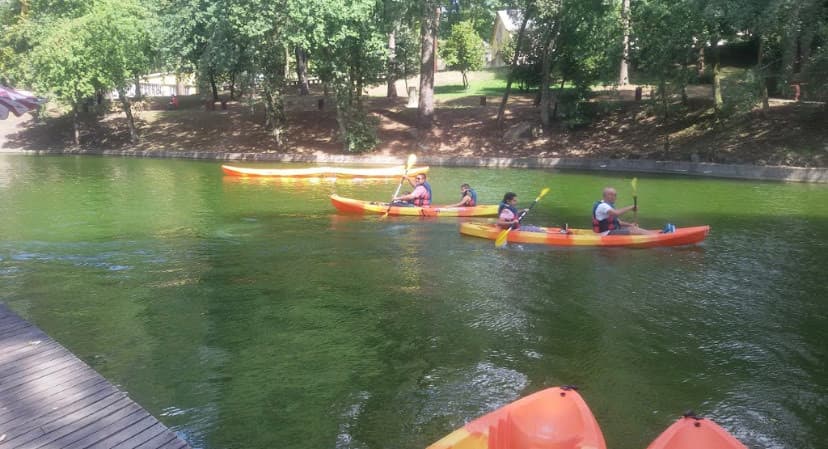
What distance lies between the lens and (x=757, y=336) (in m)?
8.02

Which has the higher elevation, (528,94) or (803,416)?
(528,94)

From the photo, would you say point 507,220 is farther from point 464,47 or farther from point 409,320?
point 464,47

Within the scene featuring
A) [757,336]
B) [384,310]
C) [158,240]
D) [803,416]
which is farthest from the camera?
[158,240]

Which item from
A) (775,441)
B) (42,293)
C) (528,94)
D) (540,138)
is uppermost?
(528,94)

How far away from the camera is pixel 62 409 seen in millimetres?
5281

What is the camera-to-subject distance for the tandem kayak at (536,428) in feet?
14.9

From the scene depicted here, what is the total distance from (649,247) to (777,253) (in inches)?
91.2

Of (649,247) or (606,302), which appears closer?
(606,302)

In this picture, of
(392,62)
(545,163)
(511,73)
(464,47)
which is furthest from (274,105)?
(545,163)

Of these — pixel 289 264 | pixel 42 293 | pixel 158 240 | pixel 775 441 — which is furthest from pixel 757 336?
pixel 158 240

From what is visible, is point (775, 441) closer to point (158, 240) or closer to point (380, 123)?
point (158, 240)

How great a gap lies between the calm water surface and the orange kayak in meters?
1.35

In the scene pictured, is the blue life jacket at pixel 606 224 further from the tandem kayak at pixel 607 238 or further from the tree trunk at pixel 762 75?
the tree trunk at pixel 762 75

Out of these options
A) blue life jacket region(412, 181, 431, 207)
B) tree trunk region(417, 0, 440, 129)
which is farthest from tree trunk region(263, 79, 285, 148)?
blue life jacket region(412, 181, 431, 207)
